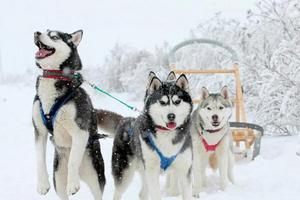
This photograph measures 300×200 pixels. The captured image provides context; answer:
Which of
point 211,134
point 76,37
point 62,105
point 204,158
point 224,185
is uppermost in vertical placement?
point 76,37

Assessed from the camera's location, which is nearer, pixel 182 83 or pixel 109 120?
pixel 182 83

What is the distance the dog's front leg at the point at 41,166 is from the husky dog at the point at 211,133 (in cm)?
184

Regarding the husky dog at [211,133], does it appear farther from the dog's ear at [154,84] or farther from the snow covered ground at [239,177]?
the dog's ear at [154,84]

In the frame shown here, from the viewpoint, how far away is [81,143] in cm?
355

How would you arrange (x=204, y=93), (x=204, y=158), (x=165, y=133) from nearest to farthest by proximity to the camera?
(x=165, y=133)
(x=204, y=158)
(x=204, y=93)

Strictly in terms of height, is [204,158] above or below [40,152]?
below

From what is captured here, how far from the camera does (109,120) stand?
4.48m

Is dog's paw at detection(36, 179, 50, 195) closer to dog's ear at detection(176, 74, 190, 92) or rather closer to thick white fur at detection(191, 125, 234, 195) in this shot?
dog's ear at detection(176, 74, 190, 92)

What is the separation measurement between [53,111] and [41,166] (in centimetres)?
42

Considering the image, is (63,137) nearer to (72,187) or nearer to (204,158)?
(72,187)

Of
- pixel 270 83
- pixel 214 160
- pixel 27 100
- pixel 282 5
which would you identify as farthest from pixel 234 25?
pixel 27 100

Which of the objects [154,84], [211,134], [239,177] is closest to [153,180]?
[154,84]

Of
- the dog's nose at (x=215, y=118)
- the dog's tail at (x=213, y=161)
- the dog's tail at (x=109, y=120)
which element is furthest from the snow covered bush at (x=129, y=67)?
the dog's tail at (x=109, y=120)

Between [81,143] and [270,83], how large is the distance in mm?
6478
